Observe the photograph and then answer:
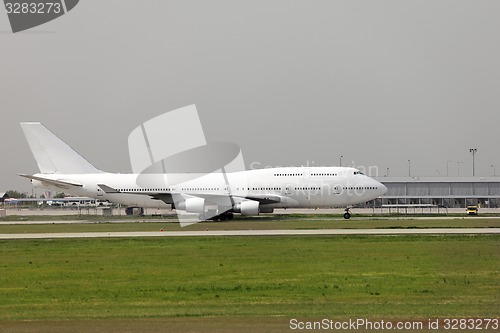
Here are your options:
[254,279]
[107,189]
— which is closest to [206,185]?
[107,189]

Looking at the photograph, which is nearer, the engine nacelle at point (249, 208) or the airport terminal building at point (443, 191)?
the engine nacelle at point (249, 208)

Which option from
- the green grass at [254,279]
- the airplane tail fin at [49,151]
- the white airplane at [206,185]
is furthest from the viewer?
the airplane tail fin at [49,151]

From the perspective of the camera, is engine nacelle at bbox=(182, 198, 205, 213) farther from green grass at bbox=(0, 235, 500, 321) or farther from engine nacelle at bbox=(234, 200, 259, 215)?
green grass at bbox=(0, 235, 500, 321)

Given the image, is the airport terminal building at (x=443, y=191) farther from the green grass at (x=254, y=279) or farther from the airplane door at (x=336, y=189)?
the green grass at (x=254, y=279)

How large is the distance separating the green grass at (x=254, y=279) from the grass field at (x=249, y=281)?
3cm

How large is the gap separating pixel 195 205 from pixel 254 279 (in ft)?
144

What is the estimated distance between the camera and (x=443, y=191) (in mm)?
129500

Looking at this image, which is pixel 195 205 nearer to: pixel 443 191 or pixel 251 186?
pixel 251 186

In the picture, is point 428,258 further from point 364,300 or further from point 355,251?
point 364,300

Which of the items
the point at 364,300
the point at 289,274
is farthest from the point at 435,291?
the point at 289,274

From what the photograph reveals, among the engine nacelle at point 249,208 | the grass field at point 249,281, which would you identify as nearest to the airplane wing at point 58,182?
the engine nacelle at point 249,208

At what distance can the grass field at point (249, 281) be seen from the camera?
1733 centimetres

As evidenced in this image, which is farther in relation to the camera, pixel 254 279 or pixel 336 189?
pixel 336 189

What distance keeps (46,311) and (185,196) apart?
5078 centimetres
